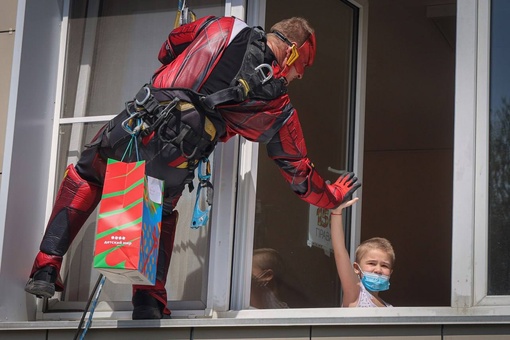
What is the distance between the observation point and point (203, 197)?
16.3ft

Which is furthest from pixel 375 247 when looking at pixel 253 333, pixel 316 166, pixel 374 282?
pixel 253 333

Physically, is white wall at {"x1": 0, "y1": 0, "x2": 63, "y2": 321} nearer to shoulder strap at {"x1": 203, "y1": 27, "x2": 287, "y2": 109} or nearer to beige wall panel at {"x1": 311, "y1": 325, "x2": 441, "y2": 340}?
shoulder strap at {"x1": 203, "y1": 27, "x2": 287, "y2": 109}

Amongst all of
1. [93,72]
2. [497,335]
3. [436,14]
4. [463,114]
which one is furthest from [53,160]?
[436,14]

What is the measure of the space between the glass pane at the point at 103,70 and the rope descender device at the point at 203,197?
10.8 inches

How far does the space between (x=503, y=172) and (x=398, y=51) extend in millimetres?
3364

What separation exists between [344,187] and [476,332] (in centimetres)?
108

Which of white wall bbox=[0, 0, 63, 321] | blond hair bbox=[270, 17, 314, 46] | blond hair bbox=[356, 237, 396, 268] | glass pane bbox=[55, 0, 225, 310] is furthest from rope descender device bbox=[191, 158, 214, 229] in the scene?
white wall bbox=[0, 0, 63, 321]

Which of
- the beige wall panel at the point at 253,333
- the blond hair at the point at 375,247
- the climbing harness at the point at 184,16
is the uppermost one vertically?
the climbing harness at the point at 184,16

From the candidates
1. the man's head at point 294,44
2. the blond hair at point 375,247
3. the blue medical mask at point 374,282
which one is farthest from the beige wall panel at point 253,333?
the man's head at point 294,44

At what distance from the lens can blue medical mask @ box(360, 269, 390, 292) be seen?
5.10 meters

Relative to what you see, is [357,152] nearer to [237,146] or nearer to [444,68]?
[237,146]

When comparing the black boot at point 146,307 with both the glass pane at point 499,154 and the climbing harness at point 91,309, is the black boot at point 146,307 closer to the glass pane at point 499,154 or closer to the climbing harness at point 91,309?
the climbing harness at point 91,309

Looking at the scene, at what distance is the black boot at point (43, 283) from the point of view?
482 cm

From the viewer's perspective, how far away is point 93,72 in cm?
555
